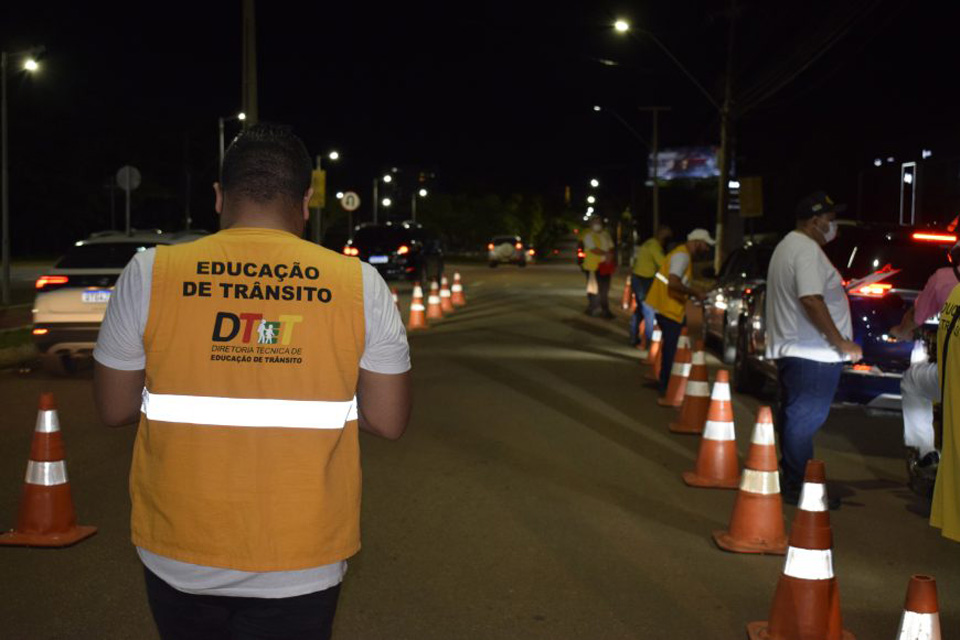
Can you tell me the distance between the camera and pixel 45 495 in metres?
6.84

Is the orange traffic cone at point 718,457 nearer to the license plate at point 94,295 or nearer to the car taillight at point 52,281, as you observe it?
the license plate at point 94,295

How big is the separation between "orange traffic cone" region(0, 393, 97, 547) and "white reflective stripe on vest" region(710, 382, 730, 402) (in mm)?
4055

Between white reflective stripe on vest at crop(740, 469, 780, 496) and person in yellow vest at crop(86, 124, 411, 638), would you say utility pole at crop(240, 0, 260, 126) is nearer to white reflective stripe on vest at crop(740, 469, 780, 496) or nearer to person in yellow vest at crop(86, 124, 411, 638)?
white reflective stripe on vest at crop(740, 469, 780, 496)

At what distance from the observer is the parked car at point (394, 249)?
109 ft

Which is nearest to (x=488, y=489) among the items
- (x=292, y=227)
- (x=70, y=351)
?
→ (x=292, y=227)

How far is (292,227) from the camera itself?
3.06 meters

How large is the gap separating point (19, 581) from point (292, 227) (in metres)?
3.94

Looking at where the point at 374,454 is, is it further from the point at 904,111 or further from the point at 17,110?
the point at 17,110

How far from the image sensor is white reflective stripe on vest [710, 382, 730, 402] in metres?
8.27

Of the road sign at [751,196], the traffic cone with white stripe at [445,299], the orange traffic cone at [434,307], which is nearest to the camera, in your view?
the orange traffic cone at [434,307]

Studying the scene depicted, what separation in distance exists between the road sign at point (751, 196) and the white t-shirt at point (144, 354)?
2491 cm

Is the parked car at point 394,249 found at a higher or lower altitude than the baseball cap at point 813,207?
lower

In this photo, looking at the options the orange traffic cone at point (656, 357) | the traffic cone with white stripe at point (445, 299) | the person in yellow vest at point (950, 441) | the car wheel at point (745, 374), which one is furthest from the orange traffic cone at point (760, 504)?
the traffic cone with white stripe at point (445, 299)

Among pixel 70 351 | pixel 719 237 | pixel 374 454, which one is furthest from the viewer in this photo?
pixel 719 237
